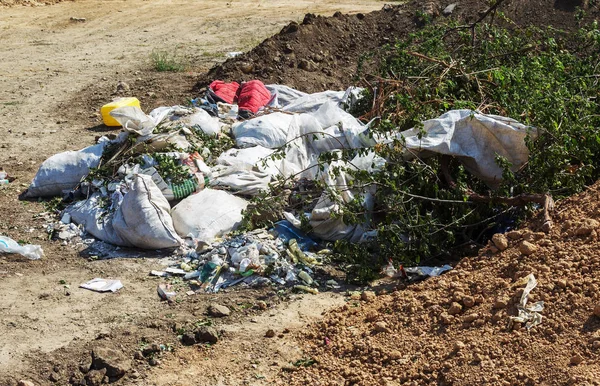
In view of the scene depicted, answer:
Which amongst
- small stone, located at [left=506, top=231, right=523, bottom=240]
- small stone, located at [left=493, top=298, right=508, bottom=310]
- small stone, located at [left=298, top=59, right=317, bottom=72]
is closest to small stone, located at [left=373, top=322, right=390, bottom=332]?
small stone, located at [left=493, top=298, right=508, bottom=310]

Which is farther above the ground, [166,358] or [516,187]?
[516,187]

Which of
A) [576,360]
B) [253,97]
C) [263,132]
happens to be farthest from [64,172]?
[576,360]

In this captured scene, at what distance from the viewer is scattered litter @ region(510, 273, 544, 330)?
408 cm

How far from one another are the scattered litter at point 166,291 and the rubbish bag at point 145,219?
502mm

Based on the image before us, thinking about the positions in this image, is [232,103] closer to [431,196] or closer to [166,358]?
[431,196]

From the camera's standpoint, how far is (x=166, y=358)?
4.51 metres

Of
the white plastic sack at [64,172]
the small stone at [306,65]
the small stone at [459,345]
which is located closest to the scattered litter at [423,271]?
the small stone at [459,345]

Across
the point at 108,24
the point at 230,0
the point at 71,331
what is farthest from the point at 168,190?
the point at 230,0

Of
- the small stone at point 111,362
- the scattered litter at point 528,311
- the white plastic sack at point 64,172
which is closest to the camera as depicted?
the scattered litter at point 528,311

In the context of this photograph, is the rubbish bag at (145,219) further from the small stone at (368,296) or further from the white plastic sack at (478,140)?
the white plastic sack at (478,140)

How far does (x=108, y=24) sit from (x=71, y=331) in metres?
10.2

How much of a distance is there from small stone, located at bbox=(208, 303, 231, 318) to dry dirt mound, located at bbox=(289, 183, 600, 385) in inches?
21.9

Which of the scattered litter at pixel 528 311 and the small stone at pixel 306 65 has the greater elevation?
the scattered litter at pixel 528 311

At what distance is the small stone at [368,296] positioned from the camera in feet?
16.4
